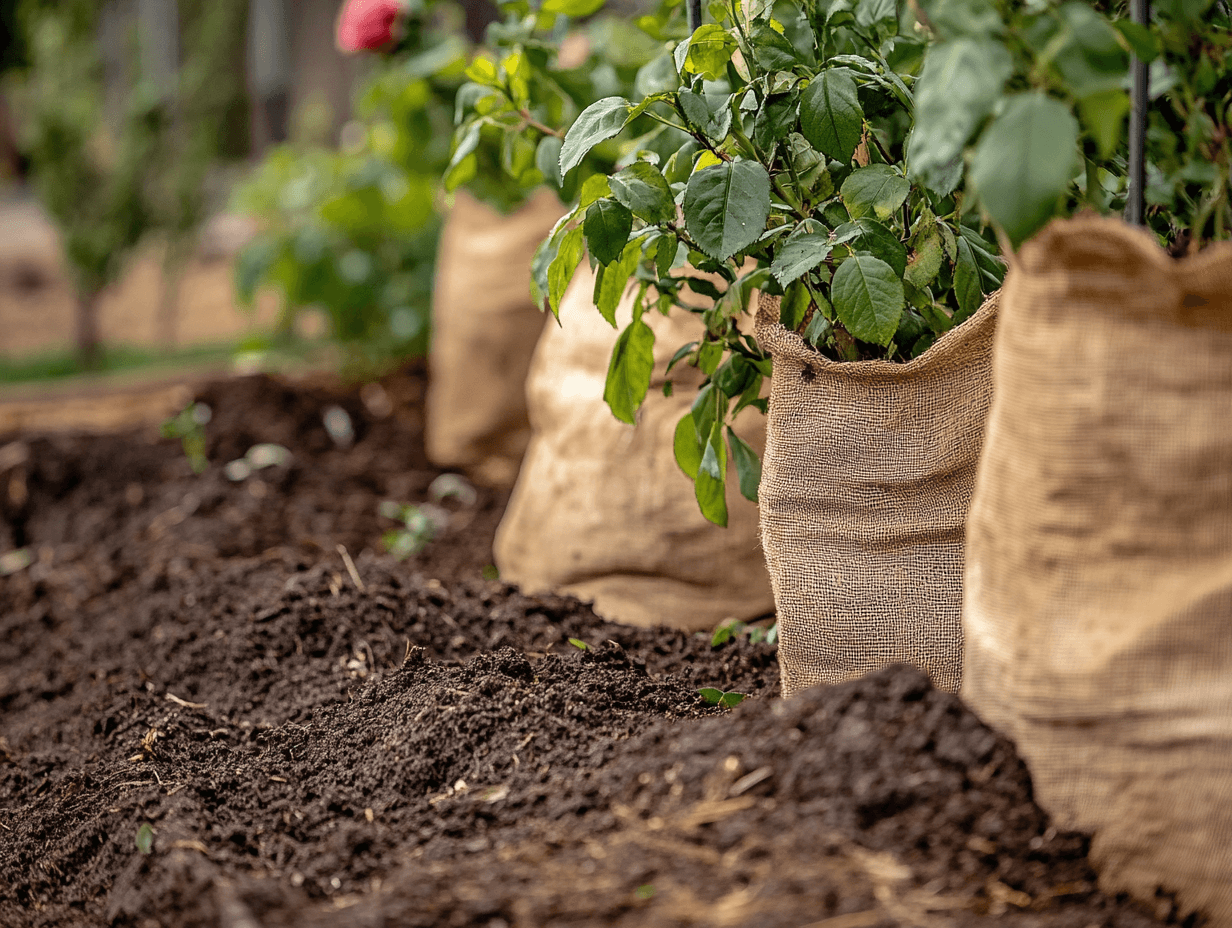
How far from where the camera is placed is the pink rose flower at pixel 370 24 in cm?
257

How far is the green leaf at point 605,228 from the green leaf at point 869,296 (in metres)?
0.23

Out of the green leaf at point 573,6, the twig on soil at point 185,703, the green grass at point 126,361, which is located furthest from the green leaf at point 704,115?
the green grass at point 126,361

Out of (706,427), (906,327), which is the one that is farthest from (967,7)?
(706,427)

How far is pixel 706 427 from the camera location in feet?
4.63

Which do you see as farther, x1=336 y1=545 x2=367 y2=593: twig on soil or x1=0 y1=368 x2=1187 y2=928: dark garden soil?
x1=336 y1=545 x2=367 y2=593: twig on soil

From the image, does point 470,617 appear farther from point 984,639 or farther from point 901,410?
point 984,639

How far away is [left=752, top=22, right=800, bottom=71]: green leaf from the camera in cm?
120

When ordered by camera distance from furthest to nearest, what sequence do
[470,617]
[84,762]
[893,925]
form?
1. [470,617]
2. [84,762]
3. [893,925]

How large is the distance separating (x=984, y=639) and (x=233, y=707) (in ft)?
3.50

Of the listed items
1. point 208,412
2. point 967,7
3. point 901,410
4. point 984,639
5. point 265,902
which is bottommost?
point 208,412

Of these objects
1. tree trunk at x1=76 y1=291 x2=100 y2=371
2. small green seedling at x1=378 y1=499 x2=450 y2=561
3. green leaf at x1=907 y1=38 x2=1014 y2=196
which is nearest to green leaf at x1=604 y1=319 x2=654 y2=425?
green leaf at x1=907 y1=38 x2=1014 y2=196

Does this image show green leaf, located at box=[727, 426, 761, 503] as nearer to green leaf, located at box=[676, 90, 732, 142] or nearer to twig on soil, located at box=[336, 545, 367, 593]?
green leaf, located at box=[676, 90, 732, 142]

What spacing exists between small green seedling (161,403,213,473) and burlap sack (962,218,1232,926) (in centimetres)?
242

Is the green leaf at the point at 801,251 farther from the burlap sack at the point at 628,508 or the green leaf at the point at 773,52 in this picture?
the burlap sack at the point at 628,508
